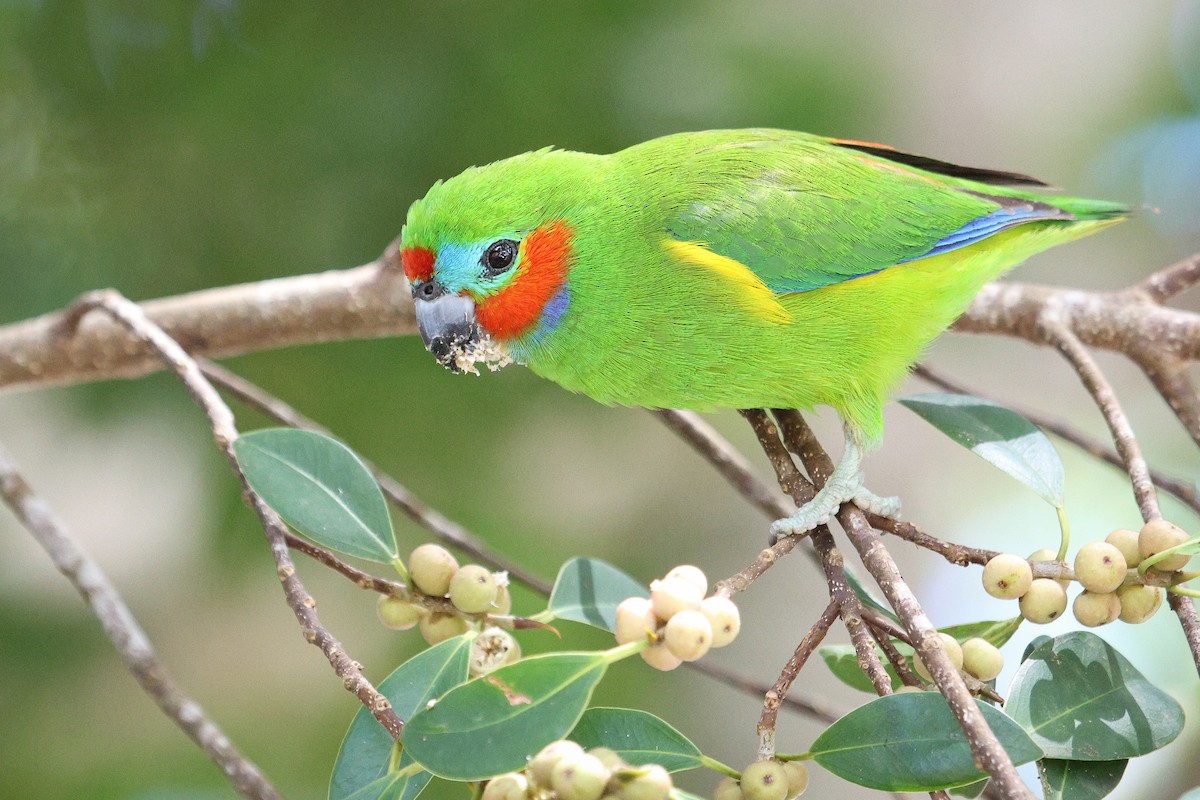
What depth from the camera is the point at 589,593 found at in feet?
4.63

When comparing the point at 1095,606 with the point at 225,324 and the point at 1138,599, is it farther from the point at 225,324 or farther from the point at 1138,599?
the point at 225,324

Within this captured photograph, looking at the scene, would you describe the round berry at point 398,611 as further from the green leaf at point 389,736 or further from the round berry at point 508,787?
the round berry at point 508,787

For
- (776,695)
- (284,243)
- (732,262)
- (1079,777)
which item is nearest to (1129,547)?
(1079,777)

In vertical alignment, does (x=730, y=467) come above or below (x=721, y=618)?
above

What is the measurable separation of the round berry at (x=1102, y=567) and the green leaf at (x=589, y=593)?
23.1 inches

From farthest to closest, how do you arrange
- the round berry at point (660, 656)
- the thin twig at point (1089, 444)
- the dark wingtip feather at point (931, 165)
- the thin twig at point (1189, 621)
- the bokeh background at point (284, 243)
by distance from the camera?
the bokeh background at point (284, 243), the dark wingtip feather at point (931, 165), the thin twig at point (1089, 444), the thin twig at point (1189, 621), the round berry at point (660, 656)

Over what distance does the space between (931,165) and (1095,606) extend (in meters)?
1.22

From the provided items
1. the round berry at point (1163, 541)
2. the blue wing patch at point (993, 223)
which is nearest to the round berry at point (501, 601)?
the round berry at point (1163, 541)

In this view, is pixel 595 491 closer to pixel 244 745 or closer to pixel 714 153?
pixel 244 745

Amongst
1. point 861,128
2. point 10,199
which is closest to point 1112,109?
point 861,128

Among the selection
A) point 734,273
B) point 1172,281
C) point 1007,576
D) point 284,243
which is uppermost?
point 284,243

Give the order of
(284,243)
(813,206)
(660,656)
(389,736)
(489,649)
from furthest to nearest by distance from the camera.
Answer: (284,243)
(813,206)
(489,649)
(389,736)
(660,656)

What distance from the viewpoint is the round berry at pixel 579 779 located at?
84 cm

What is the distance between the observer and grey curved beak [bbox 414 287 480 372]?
1.77 metres
